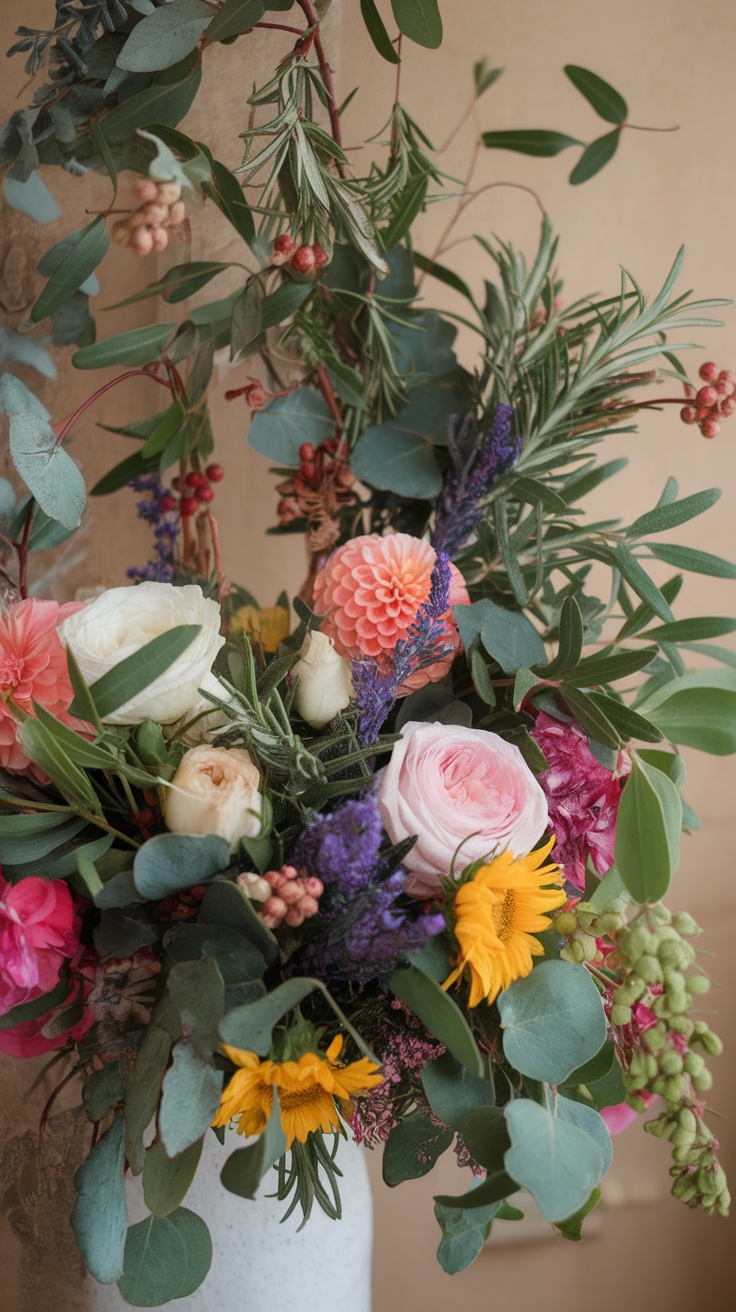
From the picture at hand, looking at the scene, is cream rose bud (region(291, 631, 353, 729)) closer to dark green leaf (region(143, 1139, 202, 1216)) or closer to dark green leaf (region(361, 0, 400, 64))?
dark green leaf (region(143, 1139, 202, 1216))

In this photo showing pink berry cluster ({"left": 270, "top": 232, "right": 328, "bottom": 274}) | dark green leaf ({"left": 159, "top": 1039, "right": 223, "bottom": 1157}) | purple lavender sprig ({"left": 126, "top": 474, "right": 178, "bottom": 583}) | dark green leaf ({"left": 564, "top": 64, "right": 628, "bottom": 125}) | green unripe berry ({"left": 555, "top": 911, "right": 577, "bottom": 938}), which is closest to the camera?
dark green leaf ({"left": 159, "top": 1039, "right": 223, "bottom": 1157})

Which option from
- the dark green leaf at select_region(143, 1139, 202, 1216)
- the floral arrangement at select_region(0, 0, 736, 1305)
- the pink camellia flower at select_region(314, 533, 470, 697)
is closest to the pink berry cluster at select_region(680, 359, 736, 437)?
the floral arrangement at select_region(0, 0, 736, 1305)

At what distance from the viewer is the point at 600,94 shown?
0.87m

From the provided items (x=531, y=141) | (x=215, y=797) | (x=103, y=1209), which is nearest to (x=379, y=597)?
(x=215, y=797)

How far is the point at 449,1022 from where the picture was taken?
17.1 inches

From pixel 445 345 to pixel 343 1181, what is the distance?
658mm

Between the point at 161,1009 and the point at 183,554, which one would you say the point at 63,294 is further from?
the point at 161,1009

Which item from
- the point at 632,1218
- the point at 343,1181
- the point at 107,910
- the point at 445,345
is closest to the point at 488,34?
the point at 445,345

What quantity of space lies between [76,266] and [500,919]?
51 cm

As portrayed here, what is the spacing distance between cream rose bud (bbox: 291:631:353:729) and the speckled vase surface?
288 mm

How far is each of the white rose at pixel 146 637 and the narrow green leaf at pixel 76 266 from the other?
262 mm

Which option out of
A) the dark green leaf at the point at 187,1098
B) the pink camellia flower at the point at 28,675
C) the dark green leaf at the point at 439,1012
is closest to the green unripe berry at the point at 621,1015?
the dark green leaf at the point at 439,1012

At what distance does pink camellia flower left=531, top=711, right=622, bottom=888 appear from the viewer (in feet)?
1.88

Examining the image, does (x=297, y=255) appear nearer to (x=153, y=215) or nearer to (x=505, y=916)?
(x=153, y=215)
